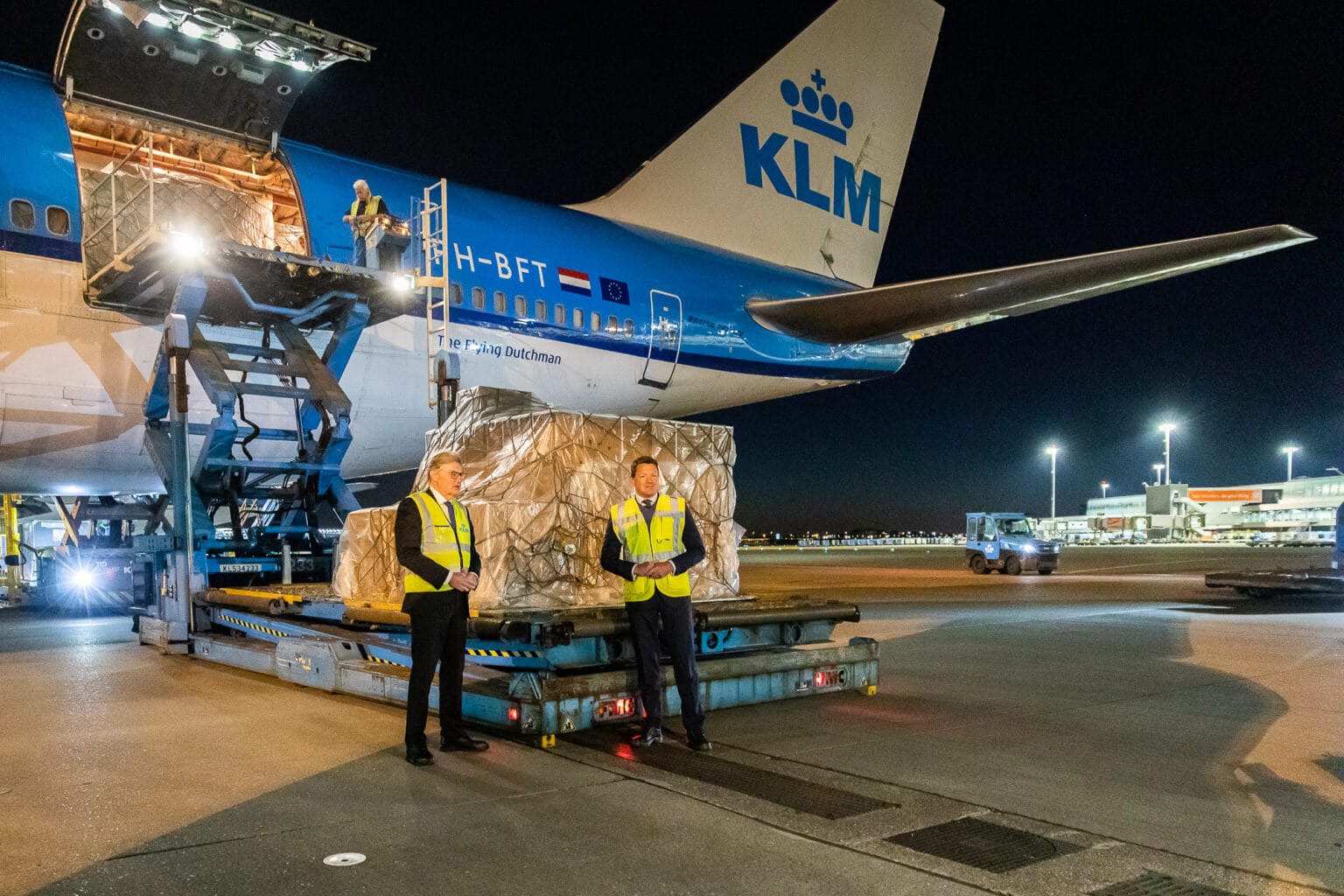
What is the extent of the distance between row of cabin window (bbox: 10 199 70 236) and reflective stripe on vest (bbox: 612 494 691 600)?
6678 mm

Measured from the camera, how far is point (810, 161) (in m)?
16.5

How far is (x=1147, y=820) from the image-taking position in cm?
398

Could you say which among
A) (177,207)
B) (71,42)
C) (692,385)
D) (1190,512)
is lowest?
(1190,512)

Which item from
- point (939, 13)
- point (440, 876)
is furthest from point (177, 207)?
point (939, 13)

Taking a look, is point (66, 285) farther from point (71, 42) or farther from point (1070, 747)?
point (1070, 747)

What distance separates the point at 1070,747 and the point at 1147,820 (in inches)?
54.7

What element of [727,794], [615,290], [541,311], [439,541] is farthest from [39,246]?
[727,794]

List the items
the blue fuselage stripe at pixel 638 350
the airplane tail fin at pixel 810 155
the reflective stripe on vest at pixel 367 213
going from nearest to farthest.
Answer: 1. the reflective stripe on vest at pixel 367 213
2. the blue fuselage stripe at pixel 638 350
3. the airplane tail fin at pixel 810 155

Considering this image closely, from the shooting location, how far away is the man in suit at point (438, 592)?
196 inches

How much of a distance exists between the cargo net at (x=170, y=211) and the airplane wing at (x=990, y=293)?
6767mm

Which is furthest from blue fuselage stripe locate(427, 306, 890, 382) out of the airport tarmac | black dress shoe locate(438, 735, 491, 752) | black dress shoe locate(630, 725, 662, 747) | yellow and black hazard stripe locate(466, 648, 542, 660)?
black dress shoe locate(630, 725, 662, 747)

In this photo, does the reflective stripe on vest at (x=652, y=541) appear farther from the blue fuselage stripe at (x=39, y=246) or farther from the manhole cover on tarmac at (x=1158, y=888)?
the blue fuselage stripe at (x=39, y=246)

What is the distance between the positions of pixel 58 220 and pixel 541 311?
512 centimetres

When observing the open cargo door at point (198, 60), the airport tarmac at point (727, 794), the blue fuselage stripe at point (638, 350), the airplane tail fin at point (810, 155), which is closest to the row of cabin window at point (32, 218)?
the open cargo door at point (198, 60)
